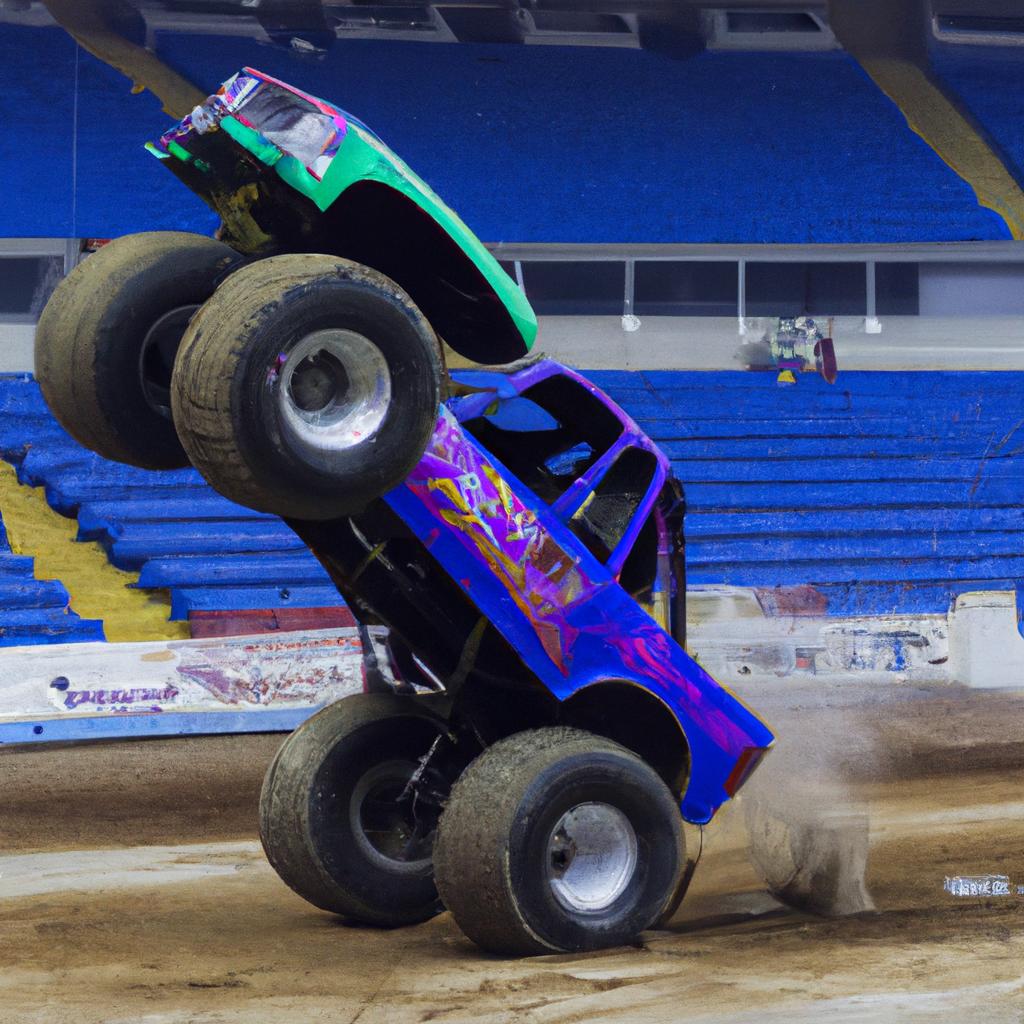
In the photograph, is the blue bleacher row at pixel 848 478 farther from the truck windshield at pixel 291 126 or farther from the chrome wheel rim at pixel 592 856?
the truck windshield at pixel 291 126

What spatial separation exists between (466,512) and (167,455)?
1.05 m

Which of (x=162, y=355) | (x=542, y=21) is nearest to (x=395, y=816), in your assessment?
(x=162, y=355)

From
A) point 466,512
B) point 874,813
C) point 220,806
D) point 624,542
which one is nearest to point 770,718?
point 874,813

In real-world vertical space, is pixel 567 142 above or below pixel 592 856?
above

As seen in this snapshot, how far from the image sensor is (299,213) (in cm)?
478

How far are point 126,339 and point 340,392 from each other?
2.45 feet

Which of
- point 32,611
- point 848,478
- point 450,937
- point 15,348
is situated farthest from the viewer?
point 848,478

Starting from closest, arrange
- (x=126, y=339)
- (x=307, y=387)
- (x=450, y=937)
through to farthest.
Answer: (x=307, y=387)
(x=126, y=339)
(x=450, y=937)

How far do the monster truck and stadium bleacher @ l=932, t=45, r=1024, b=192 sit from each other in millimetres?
8069

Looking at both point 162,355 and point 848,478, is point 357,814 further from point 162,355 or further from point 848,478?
point 848,478

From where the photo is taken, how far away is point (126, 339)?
4492mm

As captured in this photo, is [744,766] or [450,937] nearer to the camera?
[450,937]

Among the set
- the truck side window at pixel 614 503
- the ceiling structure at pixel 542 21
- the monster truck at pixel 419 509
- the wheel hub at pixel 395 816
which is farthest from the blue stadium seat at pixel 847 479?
the wheel hub at pixel 395 816

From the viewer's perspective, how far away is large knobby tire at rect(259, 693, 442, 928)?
17.8 ft
